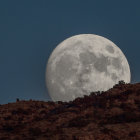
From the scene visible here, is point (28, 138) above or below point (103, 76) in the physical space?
below

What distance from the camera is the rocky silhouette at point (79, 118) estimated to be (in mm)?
16156

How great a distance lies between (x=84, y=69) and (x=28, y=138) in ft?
107

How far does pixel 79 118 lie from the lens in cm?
2120

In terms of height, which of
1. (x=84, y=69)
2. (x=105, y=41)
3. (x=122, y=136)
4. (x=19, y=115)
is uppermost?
(x=105, y=41)

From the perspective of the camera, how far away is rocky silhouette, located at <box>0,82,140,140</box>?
53.0 feet

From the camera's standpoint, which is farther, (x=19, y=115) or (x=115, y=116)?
(x=19, y=115)

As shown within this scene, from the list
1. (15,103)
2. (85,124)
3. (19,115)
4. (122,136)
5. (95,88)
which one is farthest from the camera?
(95,88)

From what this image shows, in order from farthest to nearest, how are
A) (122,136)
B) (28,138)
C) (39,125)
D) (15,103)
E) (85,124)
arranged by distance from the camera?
(15,103) → (39,125) → (85,124) → (28,138) → (122,136)

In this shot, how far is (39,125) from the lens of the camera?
2028 centimetres

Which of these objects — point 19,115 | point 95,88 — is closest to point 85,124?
point 19,115

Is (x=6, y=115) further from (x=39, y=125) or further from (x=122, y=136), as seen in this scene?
(x=122, y=136)

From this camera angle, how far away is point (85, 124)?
18.9m

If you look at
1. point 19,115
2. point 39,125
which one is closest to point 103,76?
point 19,115

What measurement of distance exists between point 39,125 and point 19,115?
4.78 m
